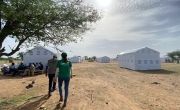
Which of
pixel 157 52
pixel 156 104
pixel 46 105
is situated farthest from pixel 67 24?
pixel 157 52

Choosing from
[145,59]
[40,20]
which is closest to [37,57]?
[145,59]

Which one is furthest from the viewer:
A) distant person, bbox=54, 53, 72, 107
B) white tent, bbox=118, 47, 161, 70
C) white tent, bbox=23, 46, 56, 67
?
white tent, bbox=118, 47, 161, 70

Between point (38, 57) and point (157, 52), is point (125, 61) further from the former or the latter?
point (38, 57)

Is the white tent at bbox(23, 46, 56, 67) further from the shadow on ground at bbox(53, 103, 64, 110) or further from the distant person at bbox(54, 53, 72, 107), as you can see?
the distant person at bbox(54, 53, 72, 107)

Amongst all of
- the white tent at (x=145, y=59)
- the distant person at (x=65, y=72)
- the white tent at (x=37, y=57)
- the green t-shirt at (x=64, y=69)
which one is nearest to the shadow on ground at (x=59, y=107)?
the distant person at (x=65, y=72)

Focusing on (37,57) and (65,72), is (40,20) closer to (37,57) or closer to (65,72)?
(65,72)

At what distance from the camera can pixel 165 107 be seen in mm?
14914

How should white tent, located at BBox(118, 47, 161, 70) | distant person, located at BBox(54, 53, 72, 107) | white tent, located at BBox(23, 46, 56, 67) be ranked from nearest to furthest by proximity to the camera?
distant person, located at BBox(54, 53, 72, 107) → white tent, located at BBox(23, 46, 56, 67) → white tent, located at BBox(118, 47, 161, 70)

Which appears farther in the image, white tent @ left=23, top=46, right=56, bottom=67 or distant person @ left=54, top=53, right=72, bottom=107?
white tent @ left=23, top=46, right=56, bottom=67

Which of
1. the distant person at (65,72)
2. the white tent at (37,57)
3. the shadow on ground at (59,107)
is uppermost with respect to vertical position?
the white tent at (37,57)

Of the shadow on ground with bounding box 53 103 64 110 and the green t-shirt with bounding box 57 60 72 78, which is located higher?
the green t-shirt with bounding box 57 60 72 78

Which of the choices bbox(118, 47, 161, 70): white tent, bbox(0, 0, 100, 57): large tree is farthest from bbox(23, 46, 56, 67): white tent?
bbox(0, 0, 100, 57): large tree

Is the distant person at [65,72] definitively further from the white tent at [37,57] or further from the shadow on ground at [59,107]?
the white tent at [37,57]

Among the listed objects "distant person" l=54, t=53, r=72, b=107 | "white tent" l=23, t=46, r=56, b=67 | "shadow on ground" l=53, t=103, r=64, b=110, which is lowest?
"shadow on ground" l=53, t=103, r=64, b=110
